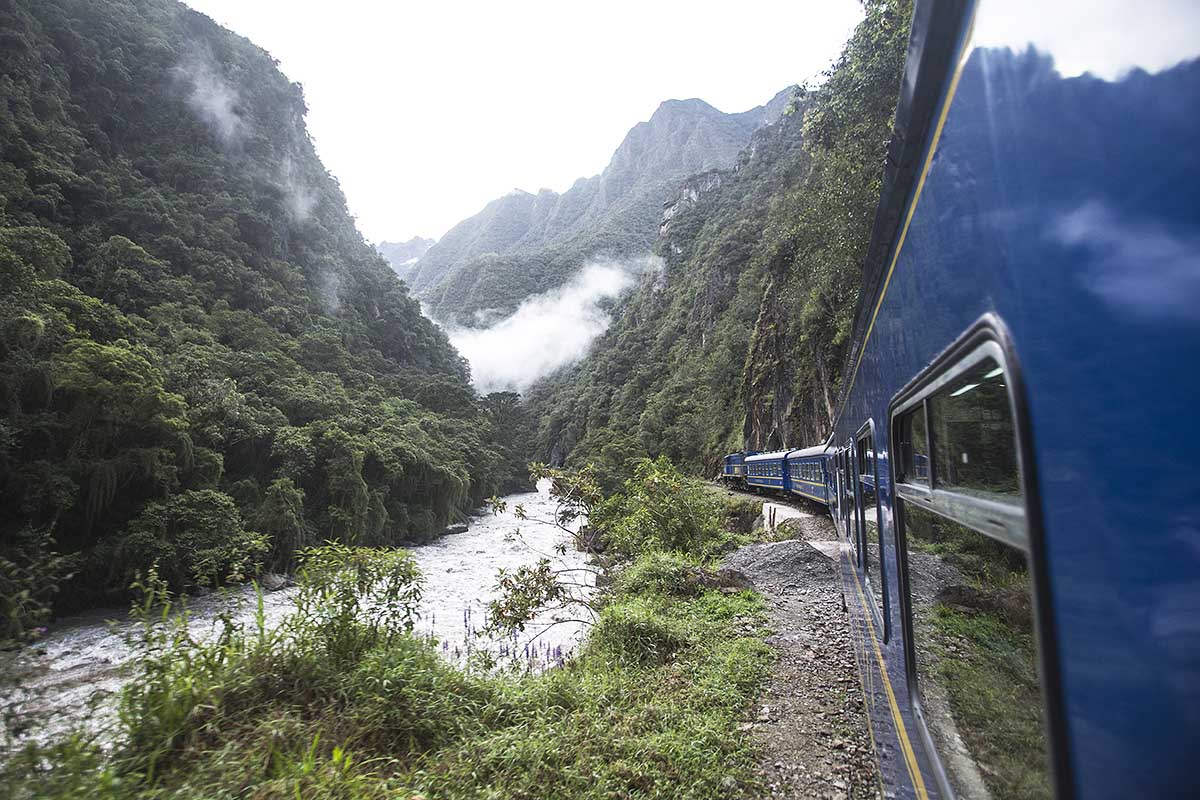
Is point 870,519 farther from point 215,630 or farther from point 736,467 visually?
point 736,467

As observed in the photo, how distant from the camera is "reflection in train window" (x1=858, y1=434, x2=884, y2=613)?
109 inches

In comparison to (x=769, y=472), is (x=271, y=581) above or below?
below

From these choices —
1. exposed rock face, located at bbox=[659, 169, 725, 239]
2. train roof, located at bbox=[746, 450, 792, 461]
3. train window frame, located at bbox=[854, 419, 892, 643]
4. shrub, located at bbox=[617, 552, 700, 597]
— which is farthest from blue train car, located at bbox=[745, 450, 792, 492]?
exposed rock face, located at bbox=[659, 169, 725, 239]

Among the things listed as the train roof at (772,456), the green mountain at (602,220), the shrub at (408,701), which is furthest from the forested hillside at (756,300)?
the green mountain at (602,220)

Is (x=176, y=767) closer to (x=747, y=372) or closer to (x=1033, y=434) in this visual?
(x=1033, y=434)

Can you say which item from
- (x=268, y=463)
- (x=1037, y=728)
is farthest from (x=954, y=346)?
(x=268, y=463)

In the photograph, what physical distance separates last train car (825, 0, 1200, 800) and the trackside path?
270 cm

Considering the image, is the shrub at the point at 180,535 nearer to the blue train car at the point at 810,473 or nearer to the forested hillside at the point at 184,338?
the forested hillside at the point at 184,338

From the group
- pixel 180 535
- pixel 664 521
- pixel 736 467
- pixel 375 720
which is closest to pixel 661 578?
pixel 664 521

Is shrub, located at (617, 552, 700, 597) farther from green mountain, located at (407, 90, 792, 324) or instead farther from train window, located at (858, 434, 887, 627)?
green mountain, located at (407, 90, 792, 324)

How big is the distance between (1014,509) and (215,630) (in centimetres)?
793

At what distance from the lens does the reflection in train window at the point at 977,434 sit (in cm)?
98

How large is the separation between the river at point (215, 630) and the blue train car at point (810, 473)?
5567mm

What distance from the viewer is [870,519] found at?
3.13 metres
